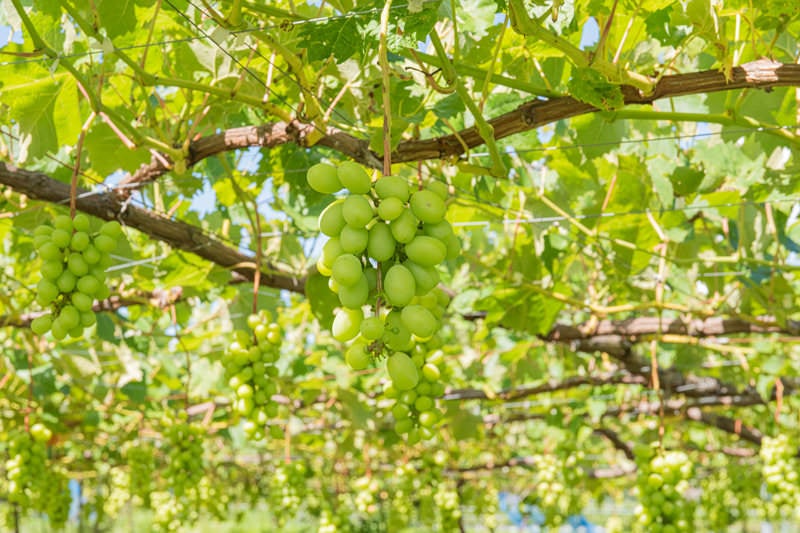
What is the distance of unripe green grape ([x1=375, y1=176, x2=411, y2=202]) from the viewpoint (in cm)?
80

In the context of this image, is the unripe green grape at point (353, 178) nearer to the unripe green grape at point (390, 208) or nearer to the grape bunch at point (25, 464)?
the unripe green grape at point (390, 208)

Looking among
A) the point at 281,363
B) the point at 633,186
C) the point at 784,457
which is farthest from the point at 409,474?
the point at 633,186

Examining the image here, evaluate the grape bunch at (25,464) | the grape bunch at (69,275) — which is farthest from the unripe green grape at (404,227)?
the grape bunch at (25,464)

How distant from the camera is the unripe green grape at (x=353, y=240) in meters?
0.80

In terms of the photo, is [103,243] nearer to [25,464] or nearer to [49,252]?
[49,252]

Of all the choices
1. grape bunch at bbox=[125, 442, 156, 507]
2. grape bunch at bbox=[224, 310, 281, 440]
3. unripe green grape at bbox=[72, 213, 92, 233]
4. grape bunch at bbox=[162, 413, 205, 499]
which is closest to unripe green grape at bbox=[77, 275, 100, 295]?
unripe green grape at bbox=[72, 213, 92, 233]

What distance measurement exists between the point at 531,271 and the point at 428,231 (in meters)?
1.84

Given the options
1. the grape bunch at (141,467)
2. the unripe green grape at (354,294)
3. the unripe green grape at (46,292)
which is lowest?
the grape bunch at (141,467)

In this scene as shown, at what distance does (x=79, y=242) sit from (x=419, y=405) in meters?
0.76

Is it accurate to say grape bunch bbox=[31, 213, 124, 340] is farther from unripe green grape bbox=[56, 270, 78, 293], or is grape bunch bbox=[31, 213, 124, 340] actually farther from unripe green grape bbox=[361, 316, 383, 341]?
unripe green grape bbox=[361, 316, 383, 341]

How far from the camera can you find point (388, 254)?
811 mm

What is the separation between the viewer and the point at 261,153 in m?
2.22

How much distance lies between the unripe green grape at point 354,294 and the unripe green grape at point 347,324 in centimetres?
6

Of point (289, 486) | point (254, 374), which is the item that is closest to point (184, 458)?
point (289, 486)
